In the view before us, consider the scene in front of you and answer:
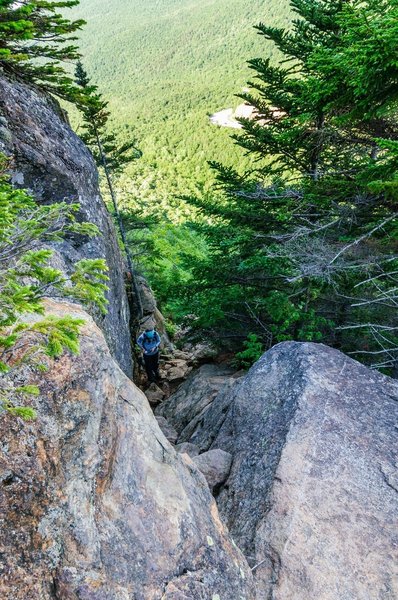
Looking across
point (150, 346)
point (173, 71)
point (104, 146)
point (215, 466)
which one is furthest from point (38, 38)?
point (173, 71)

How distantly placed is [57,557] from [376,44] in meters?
5.56

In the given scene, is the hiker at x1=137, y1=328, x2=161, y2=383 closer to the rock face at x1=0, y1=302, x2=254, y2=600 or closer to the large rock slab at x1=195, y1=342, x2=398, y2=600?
the large rock slab at x1=195, y1=342, x2=398, y2=600

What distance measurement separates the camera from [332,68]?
14.1ft

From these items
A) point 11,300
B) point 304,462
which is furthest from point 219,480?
point 11,300

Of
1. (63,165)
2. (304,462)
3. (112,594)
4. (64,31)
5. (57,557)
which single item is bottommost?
(304,462)

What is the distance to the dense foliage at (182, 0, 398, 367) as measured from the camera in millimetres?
4355

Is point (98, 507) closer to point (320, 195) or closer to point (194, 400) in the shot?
point (320, 195)

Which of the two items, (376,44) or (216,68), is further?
(216,68)

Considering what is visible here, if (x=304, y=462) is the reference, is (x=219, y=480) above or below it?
below

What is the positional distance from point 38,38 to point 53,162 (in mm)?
2047

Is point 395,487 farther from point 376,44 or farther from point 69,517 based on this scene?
point 376,44

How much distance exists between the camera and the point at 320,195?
626 centimetres

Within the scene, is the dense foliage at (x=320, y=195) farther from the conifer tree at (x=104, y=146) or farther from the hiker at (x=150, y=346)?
the conifer tree at (x=104, y=146)

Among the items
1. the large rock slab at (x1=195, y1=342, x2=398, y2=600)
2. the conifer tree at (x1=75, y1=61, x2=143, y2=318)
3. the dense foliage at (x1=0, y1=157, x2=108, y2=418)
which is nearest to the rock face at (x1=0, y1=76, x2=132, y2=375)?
the dense foliage at (x1=0, y1=157, x2=108, y2=418)
